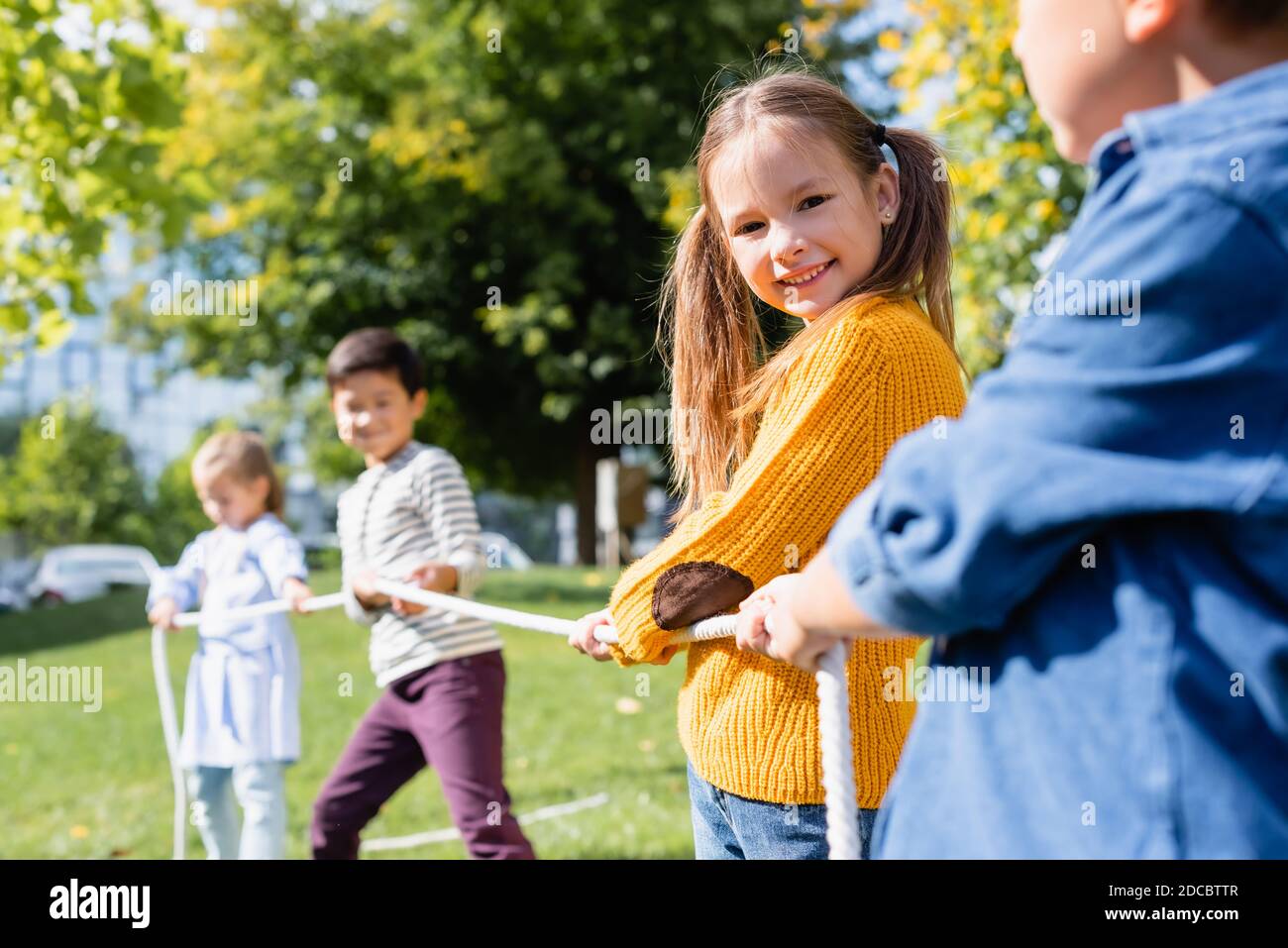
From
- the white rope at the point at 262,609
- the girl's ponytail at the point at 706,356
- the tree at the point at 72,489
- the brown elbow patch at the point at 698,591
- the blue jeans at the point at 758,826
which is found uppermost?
the tree at the point at 72,489

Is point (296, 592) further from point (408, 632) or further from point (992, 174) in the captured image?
point (992, 174)

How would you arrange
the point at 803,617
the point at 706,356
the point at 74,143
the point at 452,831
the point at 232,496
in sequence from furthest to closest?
the point at 74,143 → the point at 452,831 → the point at 232,496 → the point at 706,356 → the point at 803,617

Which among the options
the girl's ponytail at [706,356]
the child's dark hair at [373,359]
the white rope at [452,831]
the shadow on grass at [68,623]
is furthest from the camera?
the shadow on grass at [68,623]

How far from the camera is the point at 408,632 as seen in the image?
3400 mm

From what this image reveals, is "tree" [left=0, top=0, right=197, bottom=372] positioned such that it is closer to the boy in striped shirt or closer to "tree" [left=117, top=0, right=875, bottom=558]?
the boy in striped shirt

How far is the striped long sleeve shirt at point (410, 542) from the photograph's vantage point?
3.39 meters

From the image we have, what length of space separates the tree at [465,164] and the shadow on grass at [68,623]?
16.3 ft

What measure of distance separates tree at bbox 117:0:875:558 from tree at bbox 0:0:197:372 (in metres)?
11.7

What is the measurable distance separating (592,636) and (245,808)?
7.46ft

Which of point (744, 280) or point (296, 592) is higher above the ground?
point (744, 280)

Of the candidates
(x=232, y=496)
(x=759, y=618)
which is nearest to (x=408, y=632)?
(x=232, y=496)

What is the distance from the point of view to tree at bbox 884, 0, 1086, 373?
5.82 metres

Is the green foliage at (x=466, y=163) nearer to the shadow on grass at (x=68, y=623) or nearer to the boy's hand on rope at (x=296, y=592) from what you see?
the shadow on grass at (x=68, y=623)

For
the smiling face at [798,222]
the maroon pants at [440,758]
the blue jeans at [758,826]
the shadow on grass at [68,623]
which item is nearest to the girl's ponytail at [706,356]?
the smiling face at [798,222]
